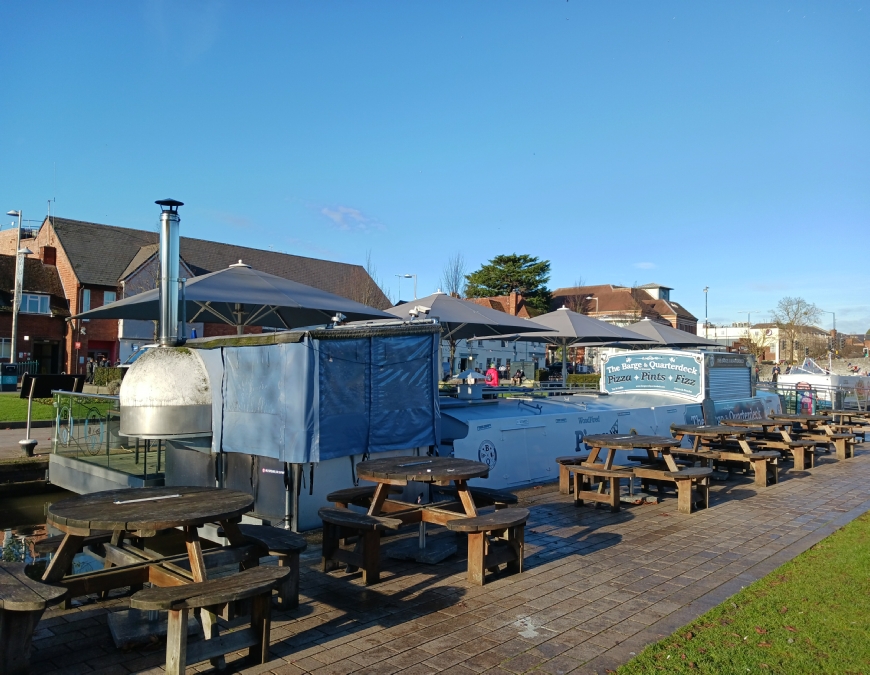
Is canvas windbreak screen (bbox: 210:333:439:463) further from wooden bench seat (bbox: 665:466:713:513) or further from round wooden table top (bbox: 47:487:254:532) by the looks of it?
wooden bench seat (bbox: 665:466:713:513)

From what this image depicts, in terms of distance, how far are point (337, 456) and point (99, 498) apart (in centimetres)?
289

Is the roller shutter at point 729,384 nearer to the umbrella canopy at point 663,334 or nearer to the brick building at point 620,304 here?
the umbrella canopy at point 663,334

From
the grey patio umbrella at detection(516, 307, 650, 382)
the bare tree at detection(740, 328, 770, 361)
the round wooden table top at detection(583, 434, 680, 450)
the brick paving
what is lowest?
the brick paving

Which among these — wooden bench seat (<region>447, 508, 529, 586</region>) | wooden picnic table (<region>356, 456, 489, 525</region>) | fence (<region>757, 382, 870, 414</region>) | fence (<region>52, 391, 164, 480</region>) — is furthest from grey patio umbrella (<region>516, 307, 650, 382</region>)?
wooden bench seat (<region>447, 508, 529, 586</region>)

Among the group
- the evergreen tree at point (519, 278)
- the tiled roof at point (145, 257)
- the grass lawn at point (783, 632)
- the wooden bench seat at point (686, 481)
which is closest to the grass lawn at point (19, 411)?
the wooden bench seat at point (686, 481)

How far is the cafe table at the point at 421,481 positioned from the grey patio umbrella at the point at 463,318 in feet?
22.6

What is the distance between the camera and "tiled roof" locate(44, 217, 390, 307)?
4041 centimetres

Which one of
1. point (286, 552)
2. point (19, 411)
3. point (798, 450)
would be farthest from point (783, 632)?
point (19, 411)

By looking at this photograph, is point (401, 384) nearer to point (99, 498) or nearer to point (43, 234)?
point (99, 498)

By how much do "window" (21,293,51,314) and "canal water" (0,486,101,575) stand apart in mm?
30011

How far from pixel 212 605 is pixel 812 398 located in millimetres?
23834

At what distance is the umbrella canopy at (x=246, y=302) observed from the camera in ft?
33.3

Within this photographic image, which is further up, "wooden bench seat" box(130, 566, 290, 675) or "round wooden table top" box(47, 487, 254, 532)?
"round wooden table top" box(47, 487, 254, 532)

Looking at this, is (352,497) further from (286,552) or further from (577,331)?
(577,331)
